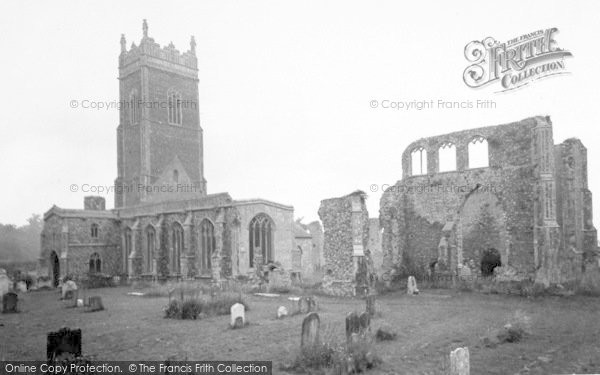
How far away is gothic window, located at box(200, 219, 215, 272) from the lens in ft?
97.0

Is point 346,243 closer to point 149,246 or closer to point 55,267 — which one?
point 149,246

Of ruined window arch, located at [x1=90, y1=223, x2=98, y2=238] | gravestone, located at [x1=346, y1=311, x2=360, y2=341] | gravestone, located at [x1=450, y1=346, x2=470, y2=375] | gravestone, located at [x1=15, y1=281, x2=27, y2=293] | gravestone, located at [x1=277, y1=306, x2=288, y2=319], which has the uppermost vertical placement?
ruined window arch, located at [x1=90, y1=223, x2=98, y2=238]

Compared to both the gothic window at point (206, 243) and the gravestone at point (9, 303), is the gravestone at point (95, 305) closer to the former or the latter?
the gravestone at point (9, 303)

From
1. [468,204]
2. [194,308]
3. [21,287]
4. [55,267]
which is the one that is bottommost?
[21,287]

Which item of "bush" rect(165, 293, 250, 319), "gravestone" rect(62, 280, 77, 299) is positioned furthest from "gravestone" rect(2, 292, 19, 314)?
"bush" rect(165, 293, 250, 319)

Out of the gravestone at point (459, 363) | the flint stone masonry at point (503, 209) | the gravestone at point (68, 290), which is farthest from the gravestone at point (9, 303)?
the gravestone at point (459, 363)

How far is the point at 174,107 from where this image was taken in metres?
45.6

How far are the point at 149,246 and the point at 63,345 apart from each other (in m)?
26.3

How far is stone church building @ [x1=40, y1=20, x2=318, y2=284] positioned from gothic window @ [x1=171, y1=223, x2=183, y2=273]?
0.22 feet

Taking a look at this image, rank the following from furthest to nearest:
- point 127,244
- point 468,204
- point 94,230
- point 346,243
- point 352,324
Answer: point 127,244, point 94,230, point 468,204, point 346,243, point 352,324

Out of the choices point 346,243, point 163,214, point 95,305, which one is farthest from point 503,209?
point 163,214

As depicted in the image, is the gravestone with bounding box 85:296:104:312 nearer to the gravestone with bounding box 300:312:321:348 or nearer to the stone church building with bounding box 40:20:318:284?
the stone church building with bounding box 40:20:318:284

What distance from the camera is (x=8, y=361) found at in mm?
9859

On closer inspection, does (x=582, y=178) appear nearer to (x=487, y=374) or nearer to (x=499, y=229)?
(x=499, y=229)
